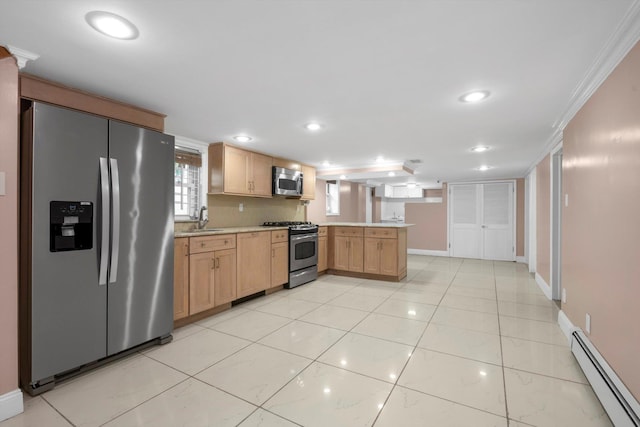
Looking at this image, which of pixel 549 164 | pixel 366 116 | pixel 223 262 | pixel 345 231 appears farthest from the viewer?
pixel 345 231

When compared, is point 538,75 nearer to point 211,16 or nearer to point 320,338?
point 211,16

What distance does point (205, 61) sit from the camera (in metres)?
1.90

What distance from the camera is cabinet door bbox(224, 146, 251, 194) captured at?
4020mm

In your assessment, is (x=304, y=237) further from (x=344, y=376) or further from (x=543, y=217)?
(x=543, y=217)

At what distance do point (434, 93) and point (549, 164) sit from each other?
9.40 ft

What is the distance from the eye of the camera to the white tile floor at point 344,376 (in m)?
1.68

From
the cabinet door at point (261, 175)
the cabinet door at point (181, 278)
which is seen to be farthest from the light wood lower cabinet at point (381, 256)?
the cabinet door at point (181, 278)

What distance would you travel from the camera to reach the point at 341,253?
5441 millimetres

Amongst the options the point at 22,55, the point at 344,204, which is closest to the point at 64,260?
the point at 22,55

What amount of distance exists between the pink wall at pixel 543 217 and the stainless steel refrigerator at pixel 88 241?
486 cm

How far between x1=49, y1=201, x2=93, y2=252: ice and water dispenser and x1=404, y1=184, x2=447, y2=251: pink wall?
291 inches

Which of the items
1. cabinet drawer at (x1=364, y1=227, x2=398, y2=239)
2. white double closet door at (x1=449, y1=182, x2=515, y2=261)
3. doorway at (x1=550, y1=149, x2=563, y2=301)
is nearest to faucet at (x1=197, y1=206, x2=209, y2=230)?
cabinet drawer at (x1=364, y1=227, x2=398, y2=239)

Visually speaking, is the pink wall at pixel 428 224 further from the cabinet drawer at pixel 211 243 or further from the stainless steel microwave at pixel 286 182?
the cabinet drawer at pixel 211 243

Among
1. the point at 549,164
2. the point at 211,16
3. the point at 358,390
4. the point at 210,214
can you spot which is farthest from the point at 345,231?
the point at 211,16
